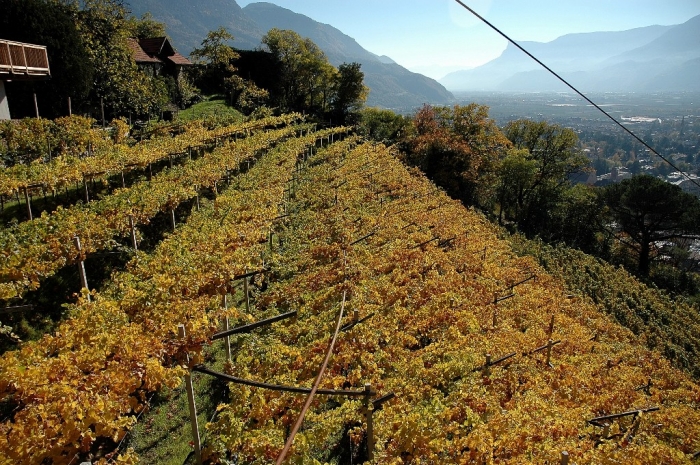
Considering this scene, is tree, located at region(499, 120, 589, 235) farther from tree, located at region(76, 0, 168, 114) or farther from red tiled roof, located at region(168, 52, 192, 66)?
red tiled roof, located at region(168, 52, 192, 66)

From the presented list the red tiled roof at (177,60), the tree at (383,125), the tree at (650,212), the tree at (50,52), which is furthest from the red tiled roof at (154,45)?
the tree at (650,212)

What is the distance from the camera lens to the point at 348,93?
45.6m

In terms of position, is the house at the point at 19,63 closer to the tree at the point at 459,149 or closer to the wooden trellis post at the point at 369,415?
the wooden trellis post at the point at 369,415

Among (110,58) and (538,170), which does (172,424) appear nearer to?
(110,58)

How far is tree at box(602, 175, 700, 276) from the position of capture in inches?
1366

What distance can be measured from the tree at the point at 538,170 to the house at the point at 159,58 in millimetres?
32429

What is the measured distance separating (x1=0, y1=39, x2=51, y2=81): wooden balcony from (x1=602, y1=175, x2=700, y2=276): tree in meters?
43.1

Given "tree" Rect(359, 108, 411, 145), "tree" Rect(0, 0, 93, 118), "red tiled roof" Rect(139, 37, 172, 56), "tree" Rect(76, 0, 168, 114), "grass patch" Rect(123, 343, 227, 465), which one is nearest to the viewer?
"grass patch" Rect(123, 343, 227, 465)

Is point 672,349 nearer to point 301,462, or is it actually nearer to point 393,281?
point 393,281

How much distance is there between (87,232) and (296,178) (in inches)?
561

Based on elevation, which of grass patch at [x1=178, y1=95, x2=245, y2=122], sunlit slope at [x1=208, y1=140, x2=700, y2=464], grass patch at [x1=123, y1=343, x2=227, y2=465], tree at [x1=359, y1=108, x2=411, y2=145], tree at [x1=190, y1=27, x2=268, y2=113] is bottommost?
grass patch at [x1=123, y1=343, x2=227, y2=465]

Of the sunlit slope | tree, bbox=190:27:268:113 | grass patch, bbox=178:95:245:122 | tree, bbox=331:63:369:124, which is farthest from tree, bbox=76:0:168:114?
tree, bbox=331:63:369:124

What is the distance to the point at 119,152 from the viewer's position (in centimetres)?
1667

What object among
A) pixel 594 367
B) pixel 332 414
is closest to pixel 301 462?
pixel 332 414
